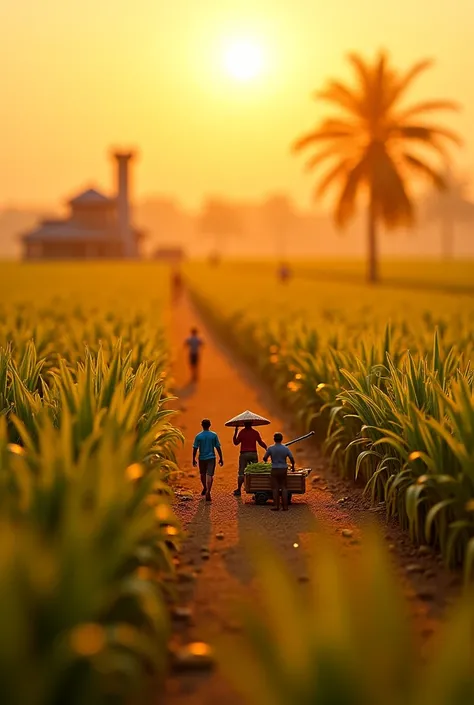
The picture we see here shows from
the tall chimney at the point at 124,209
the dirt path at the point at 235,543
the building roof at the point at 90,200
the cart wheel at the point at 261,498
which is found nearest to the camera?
the dirt path at the point at 235,543

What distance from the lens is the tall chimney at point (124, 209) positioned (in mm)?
112688

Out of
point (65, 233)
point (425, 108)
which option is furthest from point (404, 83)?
point (65, 233)

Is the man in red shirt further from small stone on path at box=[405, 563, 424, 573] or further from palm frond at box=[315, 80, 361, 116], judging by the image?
palm frond at box=[315, 80, 361, 116]

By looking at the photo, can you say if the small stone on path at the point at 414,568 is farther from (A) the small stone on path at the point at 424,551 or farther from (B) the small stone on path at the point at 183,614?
(B) the small stone on path at the point at 183,614

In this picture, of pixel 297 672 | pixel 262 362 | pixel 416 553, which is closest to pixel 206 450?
pixel 416 553

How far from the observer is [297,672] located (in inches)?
150

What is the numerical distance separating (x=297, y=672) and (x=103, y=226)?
364ft

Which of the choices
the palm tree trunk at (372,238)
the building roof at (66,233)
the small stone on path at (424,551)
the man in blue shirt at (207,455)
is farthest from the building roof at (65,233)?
the small stone on path at (424,551)

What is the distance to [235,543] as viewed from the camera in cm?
802

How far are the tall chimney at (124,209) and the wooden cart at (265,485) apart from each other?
4097 inches

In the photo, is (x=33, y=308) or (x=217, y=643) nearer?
(x=217, y=643)

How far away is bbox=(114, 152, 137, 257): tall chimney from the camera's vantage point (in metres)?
113

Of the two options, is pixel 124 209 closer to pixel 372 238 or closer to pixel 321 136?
pixel 372 238

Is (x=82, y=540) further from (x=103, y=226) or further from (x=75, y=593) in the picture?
(x=103, y=226)
